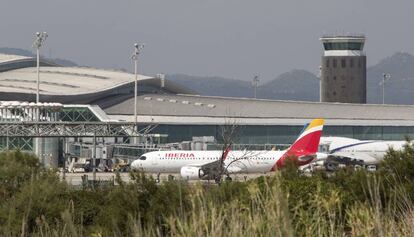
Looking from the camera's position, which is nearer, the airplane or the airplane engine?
the airplane engine

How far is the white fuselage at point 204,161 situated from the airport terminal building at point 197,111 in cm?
4528

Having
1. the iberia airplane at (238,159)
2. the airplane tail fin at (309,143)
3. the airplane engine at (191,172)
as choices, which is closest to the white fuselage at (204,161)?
the iberia airplane at (238,159)

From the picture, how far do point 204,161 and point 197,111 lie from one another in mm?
60782

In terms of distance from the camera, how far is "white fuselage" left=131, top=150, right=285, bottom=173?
10244 cm

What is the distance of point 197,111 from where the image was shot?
536ft

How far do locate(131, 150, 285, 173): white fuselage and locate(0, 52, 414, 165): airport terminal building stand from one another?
1783 inches

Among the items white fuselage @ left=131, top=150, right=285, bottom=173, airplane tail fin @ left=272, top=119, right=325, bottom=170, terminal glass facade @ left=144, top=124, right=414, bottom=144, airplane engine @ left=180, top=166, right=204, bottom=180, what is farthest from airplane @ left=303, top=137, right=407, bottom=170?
Answer: terminal glass facade @ left=144, top=124, right=414, bottom=144

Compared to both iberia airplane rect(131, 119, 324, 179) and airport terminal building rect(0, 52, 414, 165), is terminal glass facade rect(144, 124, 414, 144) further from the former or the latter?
iberia airplane rect(131, 119, 324, 179)

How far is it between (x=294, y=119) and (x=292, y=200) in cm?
12564

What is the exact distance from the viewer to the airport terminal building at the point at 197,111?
154 metres

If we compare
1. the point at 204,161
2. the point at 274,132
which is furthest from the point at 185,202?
the point at 274,132

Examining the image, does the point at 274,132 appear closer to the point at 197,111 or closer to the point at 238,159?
the point at 197,111

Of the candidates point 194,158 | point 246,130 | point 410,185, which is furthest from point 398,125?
point 410,185

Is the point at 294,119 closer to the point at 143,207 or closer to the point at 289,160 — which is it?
A: the point at 289,160
